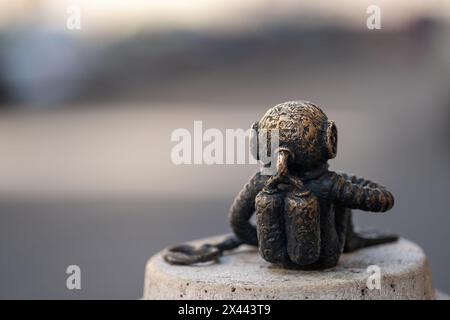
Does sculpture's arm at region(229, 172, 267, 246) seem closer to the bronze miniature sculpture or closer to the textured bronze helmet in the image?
the bronze miniature sculpture

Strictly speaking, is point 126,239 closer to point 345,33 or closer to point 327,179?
point 327,179

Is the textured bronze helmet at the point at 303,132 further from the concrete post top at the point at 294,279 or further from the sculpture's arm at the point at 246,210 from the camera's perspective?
the concrete post top at the point at 294,279

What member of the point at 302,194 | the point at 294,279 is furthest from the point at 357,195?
the point at 294,279

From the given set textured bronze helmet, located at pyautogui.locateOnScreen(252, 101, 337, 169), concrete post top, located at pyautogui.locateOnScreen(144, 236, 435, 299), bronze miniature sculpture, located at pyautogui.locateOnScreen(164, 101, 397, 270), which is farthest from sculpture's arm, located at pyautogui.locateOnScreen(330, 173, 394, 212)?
concrete post top, located at pyautogui.locateOnScreen(144, 236, 435, 299)

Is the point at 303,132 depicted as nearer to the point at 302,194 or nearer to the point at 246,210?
the point at 302,194

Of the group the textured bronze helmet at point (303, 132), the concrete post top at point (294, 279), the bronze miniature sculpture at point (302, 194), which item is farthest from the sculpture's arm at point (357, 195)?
the concrete post top at point (294, 279)
